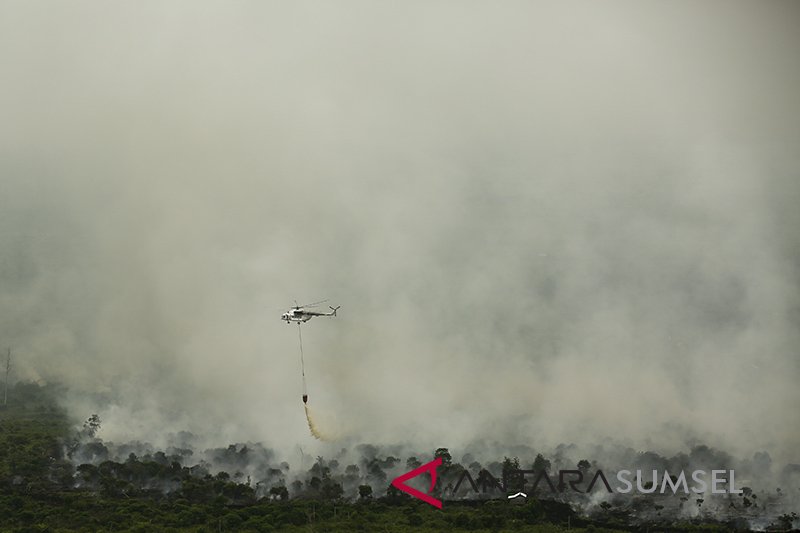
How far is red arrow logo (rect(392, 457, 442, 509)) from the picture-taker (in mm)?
114688

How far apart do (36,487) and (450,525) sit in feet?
193

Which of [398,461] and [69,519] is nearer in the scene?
[69,519]

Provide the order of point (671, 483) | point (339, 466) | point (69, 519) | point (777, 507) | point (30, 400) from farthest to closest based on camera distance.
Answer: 1. point (30, 400)
2. point (339, 466)
3. point (671, 483)
4. point (777, 507)
5. point (69, 519)

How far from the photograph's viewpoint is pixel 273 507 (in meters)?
108

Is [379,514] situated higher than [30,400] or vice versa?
[30,400]

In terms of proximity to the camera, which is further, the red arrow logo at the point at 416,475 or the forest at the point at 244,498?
the red arrow logo at the point at 416,475

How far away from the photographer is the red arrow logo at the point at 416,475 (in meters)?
115

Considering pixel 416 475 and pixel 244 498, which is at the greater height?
pixel 416 475

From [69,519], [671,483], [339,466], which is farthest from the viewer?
[339,466]

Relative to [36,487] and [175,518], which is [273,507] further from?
[36,487]

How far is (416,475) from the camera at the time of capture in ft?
413

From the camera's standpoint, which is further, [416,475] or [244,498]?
[416,475]

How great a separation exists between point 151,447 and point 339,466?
3398cm

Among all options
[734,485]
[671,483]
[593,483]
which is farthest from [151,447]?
[734,485]
